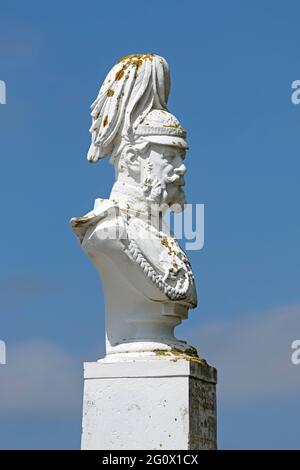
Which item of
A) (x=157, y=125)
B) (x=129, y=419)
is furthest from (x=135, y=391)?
(x=157, y=125)

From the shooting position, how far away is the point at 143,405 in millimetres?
14469

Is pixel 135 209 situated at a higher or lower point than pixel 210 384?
higher

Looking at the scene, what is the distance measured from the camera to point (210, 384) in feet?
49.9

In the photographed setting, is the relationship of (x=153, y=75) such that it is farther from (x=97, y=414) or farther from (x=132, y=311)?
(x=97, y=414)

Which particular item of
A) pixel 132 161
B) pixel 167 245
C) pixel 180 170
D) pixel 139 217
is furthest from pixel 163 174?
pixel 167 245

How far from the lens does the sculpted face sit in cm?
1496

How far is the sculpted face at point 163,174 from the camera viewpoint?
15.0m

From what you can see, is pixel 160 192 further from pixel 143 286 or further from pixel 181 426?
pixel 181 426

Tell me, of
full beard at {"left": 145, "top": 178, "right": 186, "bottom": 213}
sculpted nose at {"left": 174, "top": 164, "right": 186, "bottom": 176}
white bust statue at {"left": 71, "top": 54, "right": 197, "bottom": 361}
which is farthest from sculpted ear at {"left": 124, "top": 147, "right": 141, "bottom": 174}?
sculpted nose at {"left": 174, "top": 164, "right": 186, "bottom": 176}

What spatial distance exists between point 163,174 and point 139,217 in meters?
0.54

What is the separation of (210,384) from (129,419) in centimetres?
114

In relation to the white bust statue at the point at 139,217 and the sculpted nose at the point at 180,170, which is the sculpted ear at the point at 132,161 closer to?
the white bust statue at the point at 139,217
